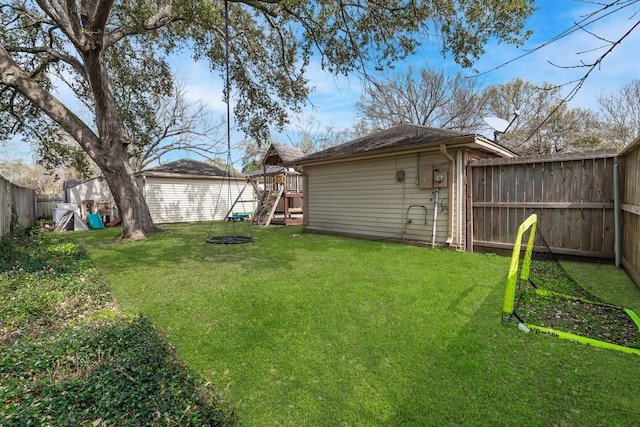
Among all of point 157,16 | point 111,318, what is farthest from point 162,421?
point 157,16

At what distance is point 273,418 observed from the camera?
1757 millimetres

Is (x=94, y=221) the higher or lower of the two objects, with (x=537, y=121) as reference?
lower

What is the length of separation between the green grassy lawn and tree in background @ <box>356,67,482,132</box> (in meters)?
16.7

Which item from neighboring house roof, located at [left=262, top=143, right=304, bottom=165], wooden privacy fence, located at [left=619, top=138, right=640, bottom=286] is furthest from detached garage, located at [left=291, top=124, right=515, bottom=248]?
neighboring house roof, located at [left=262, top=143, right=304, bottom=165]

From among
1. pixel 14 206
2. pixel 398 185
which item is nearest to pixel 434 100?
pixel 398 185

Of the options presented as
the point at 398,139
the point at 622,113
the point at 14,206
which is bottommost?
the point at 14,206

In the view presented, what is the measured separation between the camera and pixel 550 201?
17.5 ft

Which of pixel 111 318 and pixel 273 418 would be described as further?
pixel 111 318

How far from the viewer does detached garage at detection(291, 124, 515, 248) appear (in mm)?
6383

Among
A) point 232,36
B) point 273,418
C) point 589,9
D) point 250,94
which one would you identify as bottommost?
point 273,418

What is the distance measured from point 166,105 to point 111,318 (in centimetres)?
2118

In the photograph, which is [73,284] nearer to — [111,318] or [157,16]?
[111,318]

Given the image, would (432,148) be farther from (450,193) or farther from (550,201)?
(550,201)

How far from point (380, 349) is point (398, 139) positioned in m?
6.10
